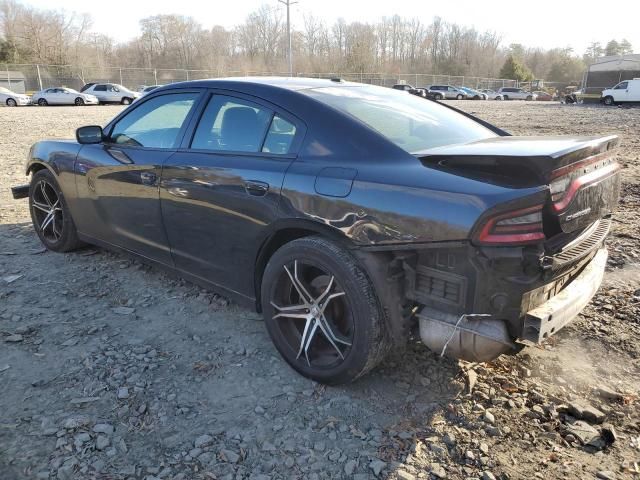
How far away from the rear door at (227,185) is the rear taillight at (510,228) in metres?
1.16

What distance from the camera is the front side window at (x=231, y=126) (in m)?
3.10

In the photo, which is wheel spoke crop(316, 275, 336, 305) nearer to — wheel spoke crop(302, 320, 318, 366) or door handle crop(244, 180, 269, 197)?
wheel spoke crop(302, 320, 318, 366)

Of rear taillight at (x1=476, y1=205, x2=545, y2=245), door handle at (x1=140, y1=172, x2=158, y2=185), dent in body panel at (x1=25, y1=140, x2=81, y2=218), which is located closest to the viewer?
rear taillight at (x1=476, y1=205, x2=545, y2=245)

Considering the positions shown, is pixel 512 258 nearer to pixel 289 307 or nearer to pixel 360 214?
pixel 360 214

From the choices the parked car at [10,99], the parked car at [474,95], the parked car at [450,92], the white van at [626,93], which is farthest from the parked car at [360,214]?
the parked car at [474,95]

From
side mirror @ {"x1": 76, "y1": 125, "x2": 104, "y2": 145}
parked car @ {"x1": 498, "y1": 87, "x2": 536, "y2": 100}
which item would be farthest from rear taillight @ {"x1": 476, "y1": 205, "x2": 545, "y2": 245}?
parked car @ {"x1": 498, "y1": 87, "x2": 536, "y2": 100}

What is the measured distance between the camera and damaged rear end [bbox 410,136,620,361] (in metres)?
2.17

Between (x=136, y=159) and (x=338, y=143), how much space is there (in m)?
1.75

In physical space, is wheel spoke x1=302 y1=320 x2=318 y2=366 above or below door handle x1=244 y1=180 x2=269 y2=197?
below

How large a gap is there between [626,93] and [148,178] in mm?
38508

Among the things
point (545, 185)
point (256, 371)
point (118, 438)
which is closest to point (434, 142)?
point (545, 185)

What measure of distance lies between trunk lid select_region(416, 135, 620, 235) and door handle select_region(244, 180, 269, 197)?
2.85ft

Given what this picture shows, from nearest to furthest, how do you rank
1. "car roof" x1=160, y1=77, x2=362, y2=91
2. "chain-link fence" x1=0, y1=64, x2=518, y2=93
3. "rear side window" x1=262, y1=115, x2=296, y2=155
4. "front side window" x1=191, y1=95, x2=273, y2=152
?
1. "rear side window" x1=262, y1=115, x2=296, y2=155
2. "front side window" x1=191, y1=95, x2=273, y2=152
3. "car roof" x1=160, y1=77, x2=362, y2=91
4. "chain-link fence" x1=0, y1=64, x2=518, y2=93

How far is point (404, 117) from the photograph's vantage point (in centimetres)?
312
